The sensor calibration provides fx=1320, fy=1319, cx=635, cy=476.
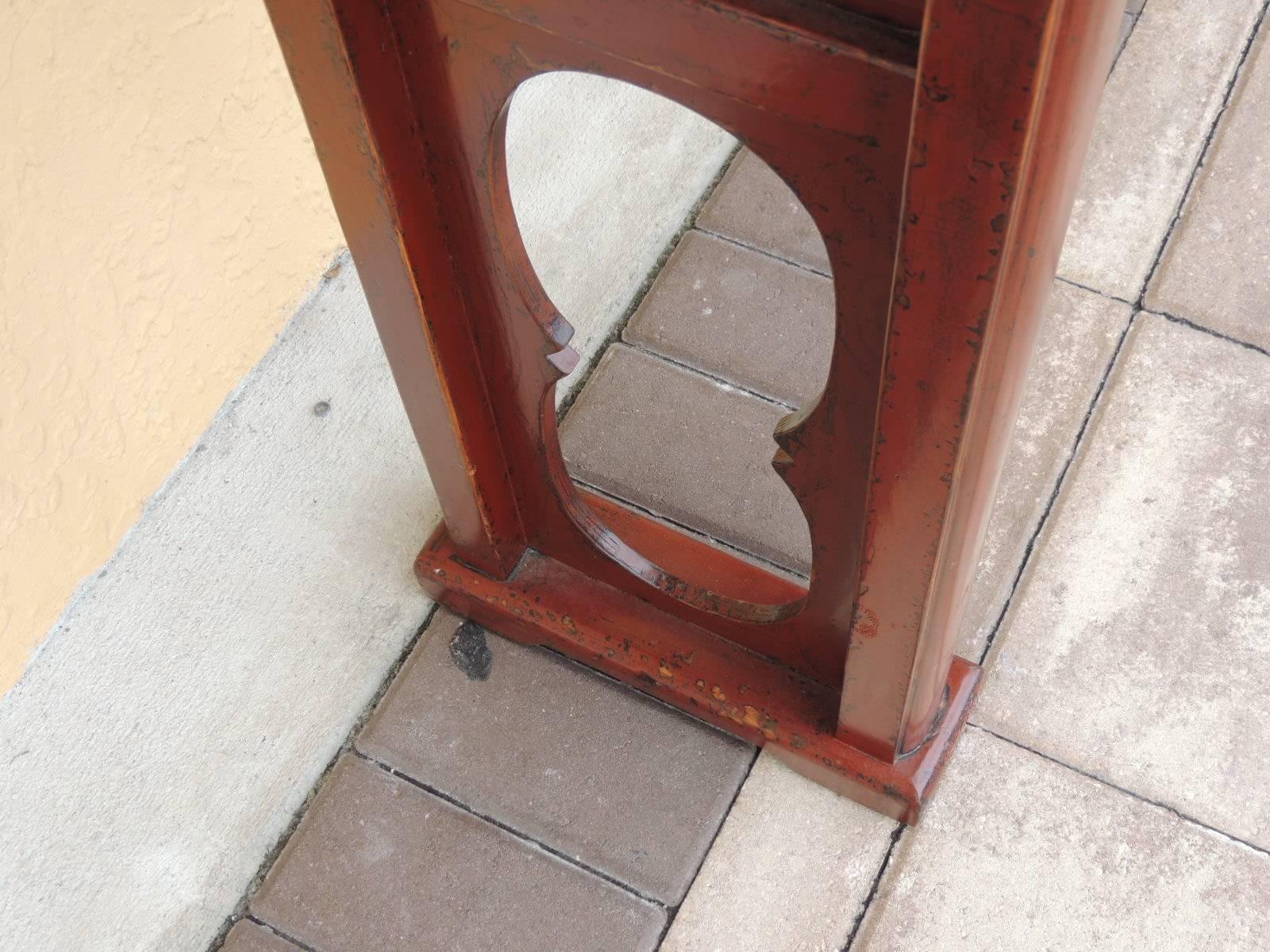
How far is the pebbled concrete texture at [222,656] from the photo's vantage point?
1772mm

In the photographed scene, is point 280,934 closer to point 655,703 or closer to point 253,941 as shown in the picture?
point 253,941

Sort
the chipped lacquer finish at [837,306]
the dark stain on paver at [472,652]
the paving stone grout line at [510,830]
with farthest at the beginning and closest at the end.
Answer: the dark stain on paver at [472,652] → the paving stone grout line at [510,830] → the chipped lacquer finish at [837,306]

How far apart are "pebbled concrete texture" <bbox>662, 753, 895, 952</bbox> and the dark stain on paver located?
16.3 inches

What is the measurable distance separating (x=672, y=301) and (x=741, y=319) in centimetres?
12

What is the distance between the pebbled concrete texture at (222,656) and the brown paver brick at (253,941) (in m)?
0.03

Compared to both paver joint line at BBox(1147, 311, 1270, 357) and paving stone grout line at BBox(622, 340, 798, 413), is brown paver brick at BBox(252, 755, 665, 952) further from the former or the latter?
paver joint line at BBox(1147, 311, 1270, 357)

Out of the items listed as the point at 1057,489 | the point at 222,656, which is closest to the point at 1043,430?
the point at 1057,489

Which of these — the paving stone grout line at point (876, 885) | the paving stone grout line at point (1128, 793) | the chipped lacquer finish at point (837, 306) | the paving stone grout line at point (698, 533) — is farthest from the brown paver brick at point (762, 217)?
the paving stone grout line at point (876, 885)

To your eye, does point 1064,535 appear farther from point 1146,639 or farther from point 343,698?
point 343,698

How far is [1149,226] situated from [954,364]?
1.47 meters

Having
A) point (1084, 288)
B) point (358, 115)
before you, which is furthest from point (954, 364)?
point (1084, 288)

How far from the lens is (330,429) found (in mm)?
2109

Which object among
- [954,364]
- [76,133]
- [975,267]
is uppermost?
[975,267]

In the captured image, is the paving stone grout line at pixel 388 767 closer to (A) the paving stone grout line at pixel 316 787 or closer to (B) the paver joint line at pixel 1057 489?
(A) the paving stone grout line at pixel 316 787
